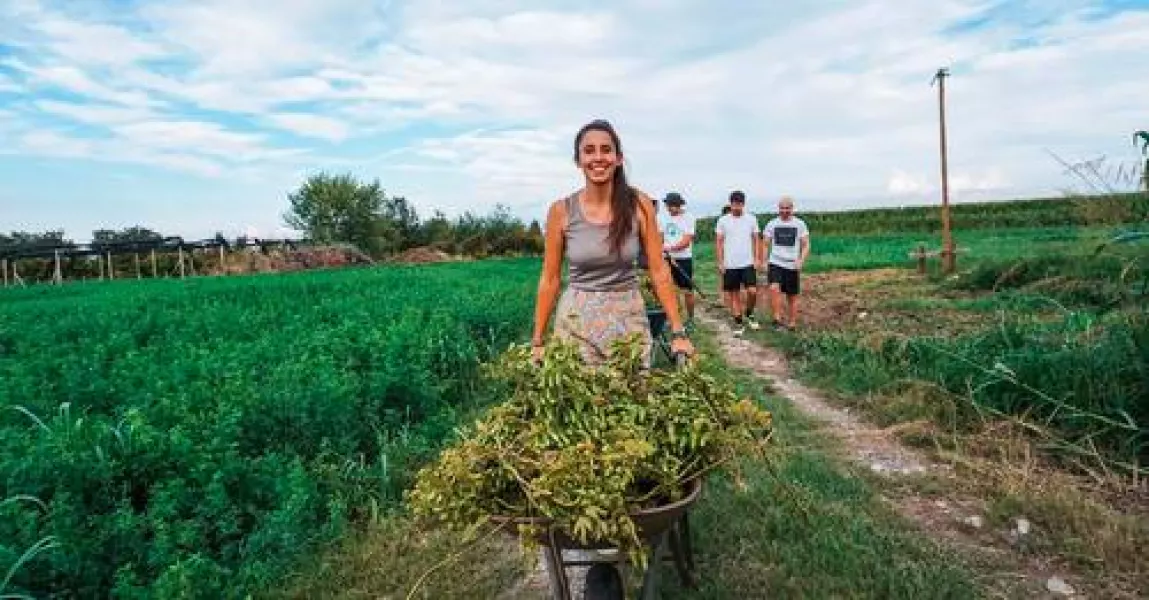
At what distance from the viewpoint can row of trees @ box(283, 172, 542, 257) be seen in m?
48.3

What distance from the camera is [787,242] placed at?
10.6 meters

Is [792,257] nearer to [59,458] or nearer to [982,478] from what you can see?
[982,478]

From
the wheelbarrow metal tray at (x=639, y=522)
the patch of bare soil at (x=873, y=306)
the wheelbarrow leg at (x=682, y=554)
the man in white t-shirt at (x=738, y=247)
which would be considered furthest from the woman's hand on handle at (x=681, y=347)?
the man in white t-shirt at (x=738, y=247)

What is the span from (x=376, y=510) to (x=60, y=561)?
1604 mm

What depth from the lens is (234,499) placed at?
4258 mm

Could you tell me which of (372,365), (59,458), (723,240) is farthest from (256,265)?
(59,458)

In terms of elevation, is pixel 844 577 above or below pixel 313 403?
below

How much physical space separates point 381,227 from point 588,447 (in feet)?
157

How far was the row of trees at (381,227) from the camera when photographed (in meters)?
48.3

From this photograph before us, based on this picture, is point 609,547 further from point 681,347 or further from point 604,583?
point 681,347

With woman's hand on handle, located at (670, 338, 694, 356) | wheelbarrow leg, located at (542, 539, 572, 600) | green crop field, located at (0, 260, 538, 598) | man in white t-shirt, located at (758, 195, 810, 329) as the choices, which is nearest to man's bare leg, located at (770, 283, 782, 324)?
man in white t-shirt, located at (758, 195, 810, 329)

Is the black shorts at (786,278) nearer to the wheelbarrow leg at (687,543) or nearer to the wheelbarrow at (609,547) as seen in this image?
the wheelbarrow leg at (687,543)

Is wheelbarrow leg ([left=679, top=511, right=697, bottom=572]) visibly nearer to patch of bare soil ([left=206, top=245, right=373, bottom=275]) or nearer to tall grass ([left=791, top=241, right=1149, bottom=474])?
tall grass ([left=791, top=241, right=1149, bottom=474])

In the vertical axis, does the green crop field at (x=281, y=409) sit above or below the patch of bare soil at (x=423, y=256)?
below
